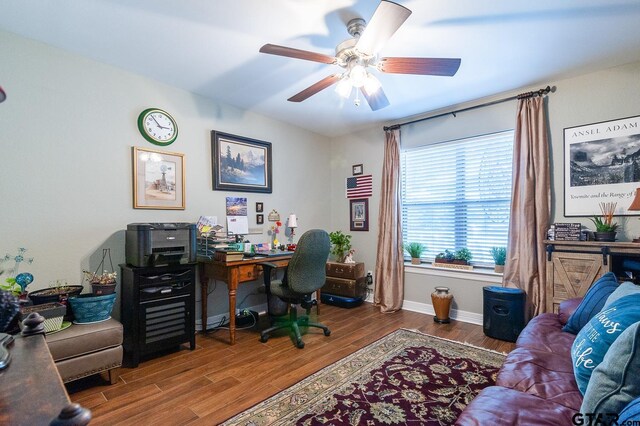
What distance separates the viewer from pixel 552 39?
2260mm

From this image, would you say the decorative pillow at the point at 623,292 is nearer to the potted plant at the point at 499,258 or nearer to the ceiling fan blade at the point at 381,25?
the potted plant at the point at 499,258

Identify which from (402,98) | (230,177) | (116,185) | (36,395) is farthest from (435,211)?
(36,395)

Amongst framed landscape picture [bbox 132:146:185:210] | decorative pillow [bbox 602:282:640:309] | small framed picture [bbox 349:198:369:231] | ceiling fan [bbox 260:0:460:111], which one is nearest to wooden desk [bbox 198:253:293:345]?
framed landscape picture [bbox 132:146:185:210]

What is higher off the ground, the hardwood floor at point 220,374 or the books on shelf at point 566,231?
the books on shelf at point 566,231

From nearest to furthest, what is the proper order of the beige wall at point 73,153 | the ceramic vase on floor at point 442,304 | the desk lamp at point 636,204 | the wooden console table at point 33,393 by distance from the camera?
the wooden console table at point 33,393 → the beige wall at point 73,153 → the desk lamp at point 636,204 → the ceramic vase on floor at point 442,304

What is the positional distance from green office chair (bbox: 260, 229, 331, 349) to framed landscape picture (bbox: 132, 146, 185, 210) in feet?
3.76

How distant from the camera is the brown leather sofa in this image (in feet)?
3.55

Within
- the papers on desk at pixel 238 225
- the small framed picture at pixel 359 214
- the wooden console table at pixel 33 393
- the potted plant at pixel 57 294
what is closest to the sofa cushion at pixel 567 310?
the small framed picture at pixel 359 214

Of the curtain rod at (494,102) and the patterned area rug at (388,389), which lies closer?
the patterned area rug at (388,389)

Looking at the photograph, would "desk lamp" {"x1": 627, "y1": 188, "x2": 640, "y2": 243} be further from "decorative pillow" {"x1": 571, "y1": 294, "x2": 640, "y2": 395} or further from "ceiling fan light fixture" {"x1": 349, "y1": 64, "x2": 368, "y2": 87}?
"ceiling fan light fixture" {"x1": 349, "y1": 64, "x2": 368, "y2": 87}

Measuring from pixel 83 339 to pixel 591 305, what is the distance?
3277 millimetres

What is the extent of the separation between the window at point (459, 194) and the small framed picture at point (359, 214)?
1.78 ft

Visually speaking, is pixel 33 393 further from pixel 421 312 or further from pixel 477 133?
pixel 477 133

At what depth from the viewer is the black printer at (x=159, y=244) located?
2410 millimetres
